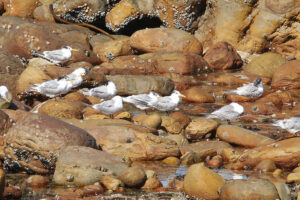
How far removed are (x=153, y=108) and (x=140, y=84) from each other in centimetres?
109

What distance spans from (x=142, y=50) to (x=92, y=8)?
9.50 ft

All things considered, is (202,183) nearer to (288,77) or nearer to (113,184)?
(113,184)

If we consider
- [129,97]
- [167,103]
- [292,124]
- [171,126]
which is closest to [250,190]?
[292,124]

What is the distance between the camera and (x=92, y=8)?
794 inches

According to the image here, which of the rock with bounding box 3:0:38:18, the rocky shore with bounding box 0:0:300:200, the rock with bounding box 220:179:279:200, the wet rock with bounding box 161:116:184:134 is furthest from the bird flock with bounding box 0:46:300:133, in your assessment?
the rock with bounding box 3:0:38:18

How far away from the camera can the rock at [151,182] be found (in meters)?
8.02

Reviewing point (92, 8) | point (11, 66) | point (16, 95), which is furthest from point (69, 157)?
point (92, 8)

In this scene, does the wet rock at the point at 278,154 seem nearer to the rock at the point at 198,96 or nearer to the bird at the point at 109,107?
the bird at the point at 109,107

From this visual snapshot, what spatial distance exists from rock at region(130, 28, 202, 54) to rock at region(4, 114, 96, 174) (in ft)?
32.3

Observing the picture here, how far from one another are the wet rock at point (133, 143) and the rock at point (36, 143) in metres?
1.17

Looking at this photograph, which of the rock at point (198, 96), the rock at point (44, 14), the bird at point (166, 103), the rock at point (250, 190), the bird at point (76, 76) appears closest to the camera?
the rock at point (250, 190)

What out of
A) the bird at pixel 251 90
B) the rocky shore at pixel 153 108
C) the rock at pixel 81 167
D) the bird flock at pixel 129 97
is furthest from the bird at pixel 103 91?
the rock at pixel 81 167

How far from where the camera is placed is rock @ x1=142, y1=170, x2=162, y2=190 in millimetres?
8023

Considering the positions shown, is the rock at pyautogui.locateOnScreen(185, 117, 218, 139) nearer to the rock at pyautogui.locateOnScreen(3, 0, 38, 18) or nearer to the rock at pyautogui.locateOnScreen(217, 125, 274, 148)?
the rock at pyautogui.locateOnScreen(217, 125, 274, 148)
